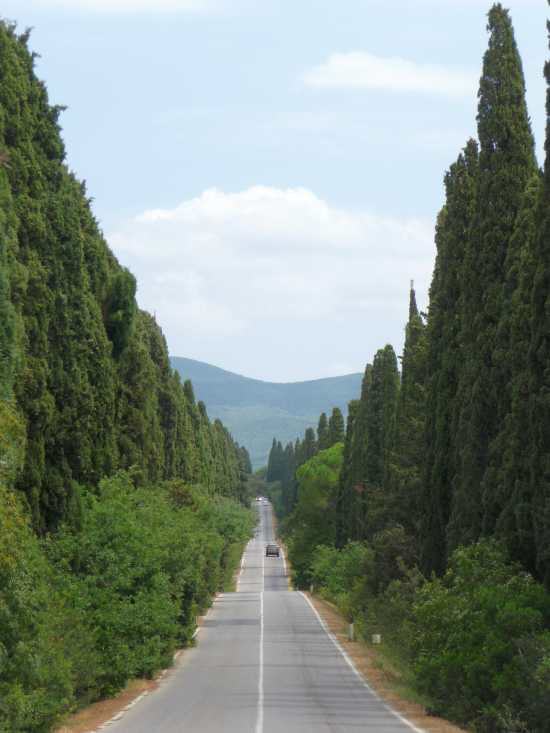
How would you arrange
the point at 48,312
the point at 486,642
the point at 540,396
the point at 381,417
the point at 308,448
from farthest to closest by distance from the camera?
the point at 308,448
the point at 381,417
the point at 48,312
the point at 540,396
the point at 486,642

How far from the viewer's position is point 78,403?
26734mm

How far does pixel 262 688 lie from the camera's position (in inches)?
1199

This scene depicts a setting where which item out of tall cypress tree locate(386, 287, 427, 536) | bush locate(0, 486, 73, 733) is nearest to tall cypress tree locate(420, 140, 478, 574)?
tall cypress tree locate(386, 287, 427, 536)

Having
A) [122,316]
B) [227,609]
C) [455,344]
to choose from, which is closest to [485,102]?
[455,344]

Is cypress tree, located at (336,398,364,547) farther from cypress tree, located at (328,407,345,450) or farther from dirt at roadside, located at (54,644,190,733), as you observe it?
dirt at roadside, located at (54,644,190,733)

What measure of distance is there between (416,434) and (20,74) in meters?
20.0

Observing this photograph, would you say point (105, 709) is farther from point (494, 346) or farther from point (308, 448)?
point (308, 448)

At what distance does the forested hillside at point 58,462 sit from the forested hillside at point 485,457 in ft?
20.5

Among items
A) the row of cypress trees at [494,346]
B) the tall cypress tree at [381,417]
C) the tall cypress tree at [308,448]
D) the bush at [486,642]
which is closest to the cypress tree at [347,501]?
the tall cypress tree at [381,417]

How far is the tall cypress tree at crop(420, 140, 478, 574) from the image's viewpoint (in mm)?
30500

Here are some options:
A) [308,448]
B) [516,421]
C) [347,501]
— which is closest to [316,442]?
[308,448]

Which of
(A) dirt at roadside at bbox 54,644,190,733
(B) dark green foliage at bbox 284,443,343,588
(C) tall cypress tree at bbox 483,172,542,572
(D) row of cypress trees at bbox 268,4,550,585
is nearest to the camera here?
A: (D) row of cypress trees at bbox 268,4,550,585

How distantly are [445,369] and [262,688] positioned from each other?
867 cm

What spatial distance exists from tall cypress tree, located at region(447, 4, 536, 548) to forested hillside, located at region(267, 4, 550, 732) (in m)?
0.03
